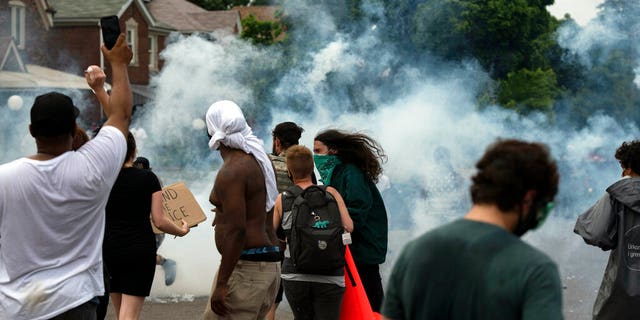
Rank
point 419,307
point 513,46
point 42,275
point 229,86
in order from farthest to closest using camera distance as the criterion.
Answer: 1. point 513,46
2. point 229,86
3. point 42,275
4. point 419,307

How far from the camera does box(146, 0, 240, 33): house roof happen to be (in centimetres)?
4353

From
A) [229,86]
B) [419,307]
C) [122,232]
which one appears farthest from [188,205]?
[229,86]

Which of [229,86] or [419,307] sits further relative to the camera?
[229,86]

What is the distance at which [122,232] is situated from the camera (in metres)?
6.37

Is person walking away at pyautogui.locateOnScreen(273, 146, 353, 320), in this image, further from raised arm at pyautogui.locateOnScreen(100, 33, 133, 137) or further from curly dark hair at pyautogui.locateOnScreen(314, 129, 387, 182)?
raised arm at pyautogui.locateOnScreen(100, 33, 133, 137)

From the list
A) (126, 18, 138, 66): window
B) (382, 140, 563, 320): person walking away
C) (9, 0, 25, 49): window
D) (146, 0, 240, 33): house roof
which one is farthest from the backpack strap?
(146, 0, 240, 33): house roof

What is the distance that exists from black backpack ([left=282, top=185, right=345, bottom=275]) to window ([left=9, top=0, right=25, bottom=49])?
91.6 ft

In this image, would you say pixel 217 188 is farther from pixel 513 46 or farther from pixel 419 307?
pixel 513 46

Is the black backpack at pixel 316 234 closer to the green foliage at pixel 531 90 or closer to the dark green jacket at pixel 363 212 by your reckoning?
the dark green jacket at pixel 363 212

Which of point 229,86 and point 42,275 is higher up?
point 229,86

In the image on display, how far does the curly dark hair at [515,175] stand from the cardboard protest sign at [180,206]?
506 centimetres

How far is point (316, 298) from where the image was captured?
20.2 ft

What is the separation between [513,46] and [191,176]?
533 inches

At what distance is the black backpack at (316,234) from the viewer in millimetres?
6023
